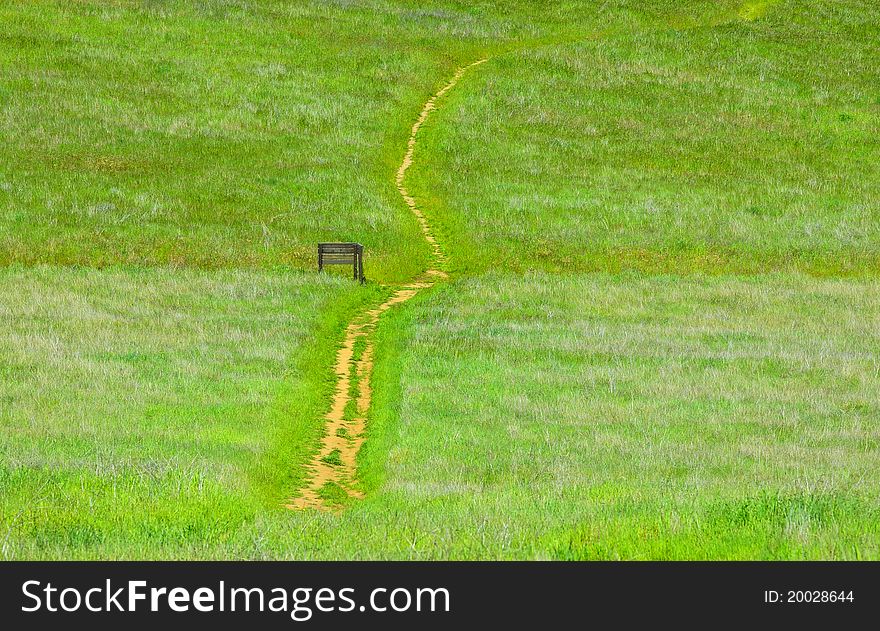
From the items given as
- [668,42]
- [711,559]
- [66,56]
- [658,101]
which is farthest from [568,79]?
[711,559]

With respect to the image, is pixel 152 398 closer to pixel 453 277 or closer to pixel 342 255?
pixel 342 255

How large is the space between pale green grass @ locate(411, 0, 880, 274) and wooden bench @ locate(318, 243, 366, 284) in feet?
16.4

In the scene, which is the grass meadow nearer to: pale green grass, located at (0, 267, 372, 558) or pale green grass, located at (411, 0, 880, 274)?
pale green grass, located at (0, 267, 372, 558)

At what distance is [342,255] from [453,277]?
13.7 feet

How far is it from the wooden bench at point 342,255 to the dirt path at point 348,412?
1.42 metres

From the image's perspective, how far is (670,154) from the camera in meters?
51.7

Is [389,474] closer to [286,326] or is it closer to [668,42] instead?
[286,326]

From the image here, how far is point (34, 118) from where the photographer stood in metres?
48.2

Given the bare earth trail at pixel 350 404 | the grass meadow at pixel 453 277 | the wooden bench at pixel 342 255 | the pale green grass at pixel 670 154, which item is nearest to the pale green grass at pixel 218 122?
the grass meadow at pixel 453 277

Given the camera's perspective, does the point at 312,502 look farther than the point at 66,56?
No

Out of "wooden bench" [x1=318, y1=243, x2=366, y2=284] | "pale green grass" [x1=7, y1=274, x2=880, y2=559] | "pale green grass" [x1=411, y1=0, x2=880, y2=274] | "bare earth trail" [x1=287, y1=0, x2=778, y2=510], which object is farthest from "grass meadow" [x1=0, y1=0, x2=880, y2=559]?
"wooden bench" [x1=318, y1=243, x2=366, y2=284]

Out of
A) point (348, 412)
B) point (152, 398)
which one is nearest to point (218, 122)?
point (348, 412)

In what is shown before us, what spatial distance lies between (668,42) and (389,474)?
57820 millimetres

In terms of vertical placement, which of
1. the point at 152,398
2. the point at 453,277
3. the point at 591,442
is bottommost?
the point at 591,442
